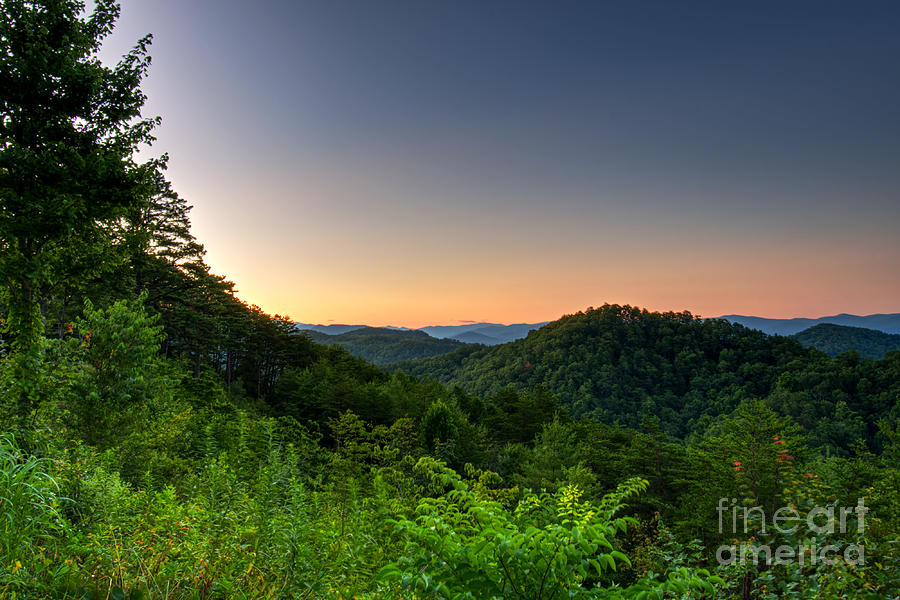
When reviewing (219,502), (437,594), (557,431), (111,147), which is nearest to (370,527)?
(219,502)

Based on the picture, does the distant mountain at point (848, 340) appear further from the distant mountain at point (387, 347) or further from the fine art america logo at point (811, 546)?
the fine art america logo at point (811, 546)

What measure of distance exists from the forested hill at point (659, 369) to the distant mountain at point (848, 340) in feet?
213

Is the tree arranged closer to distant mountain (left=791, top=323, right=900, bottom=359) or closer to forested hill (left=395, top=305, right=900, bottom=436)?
forested hill (left=395, top=305, right=900, bottom=436)

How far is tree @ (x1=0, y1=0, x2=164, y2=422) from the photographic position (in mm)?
5285

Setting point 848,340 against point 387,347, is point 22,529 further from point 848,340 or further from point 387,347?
point 848,340

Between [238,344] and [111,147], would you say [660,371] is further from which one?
[111,147]

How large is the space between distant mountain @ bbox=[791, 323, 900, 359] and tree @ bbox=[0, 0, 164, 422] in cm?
18266

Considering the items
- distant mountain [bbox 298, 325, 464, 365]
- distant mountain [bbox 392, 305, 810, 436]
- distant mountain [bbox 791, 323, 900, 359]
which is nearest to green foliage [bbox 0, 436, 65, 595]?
distant mountain [bbox 392, 305, 810, 436]

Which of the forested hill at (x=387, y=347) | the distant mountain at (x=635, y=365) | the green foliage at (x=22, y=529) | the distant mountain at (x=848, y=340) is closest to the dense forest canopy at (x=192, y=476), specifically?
the green foliage at (x=22, y=529)

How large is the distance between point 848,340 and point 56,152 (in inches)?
8437

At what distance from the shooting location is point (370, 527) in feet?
19.9

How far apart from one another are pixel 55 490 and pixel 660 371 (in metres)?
106

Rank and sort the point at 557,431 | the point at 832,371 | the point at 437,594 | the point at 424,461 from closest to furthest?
the point at 437,594 < the point at 424,461 < the point at 557,431 < the point at 832,371

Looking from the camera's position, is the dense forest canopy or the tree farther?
the tree
